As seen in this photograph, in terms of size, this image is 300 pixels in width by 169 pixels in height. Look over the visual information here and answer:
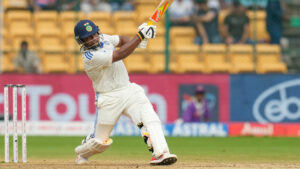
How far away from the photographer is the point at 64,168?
7113 mm

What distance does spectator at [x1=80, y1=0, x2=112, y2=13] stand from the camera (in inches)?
588

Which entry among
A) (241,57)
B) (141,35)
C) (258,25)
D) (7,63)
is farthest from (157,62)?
(141,35)

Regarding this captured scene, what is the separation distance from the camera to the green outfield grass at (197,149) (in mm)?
8906

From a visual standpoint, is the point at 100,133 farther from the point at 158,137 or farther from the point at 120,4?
the point at 120,4

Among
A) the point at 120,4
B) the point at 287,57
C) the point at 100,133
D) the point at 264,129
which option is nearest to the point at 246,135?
the point at 264,129

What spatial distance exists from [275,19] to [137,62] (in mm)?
3245

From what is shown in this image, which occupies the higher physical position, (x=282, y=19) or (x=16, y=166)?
(x=282, y=19)

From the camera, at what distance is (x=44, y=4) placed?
49.9 feet

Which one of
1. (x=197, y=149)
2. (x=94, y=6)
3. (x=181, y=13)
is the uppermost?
(x=94, y=6)

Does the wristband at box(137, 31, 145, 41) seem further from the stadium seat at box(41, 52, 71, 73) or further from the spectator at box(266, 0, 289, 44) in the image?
the spectator at box(266, 0, 289, 44)

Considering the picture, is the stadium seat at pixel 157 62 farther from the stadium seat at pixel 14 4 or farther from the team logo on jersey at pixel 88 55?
the team logo on jersey at pixel 88 55

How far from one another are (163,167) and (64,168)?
1.05 m

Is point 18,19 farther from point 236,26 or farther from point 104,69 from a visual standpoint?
point 104,69

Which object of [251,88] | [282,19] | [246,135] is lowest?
[246,135]
